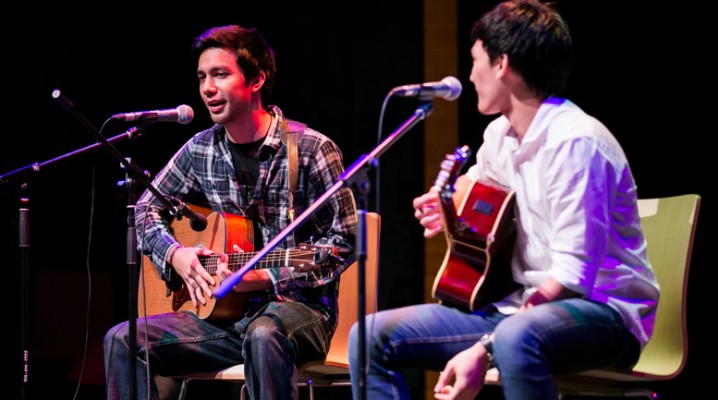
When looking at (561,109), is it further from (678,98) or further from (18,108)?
(18,108)

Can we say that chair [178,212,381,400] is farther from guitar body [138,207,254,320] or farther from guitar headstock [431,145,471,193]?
guitar headstock [431,145,471,193]

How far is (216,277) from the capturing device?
3.41m

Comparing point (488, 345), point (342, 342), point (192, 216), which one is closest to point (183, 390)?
point (342, 342)

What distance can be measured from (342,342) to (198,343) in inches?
23.9

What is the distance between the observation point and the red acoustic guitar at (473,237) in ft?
8.43

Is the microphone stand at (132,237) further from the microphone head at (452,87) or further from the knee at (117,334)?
the microphone head at (452,87)

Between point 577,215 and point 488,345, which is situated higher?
point 577,215

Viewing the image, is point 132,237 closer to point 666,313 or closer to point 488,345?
point 488,345

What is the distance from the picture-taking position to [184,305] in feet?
11.8

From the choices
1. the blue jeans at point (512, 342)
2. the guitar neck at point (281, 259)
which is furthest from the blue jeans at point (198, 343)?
the blue jeans at point (512, 342)

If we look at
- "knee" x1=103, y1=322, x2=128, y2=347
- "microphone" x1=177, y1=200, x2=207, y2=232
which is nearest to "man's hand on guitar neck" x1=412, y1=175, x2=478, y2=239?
"microphone" x1=177, y1=200, x2=207, y2=232

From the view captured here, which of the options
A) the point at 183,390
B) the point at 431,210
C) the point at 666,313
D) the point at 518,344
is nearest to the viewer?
the point at 518,344

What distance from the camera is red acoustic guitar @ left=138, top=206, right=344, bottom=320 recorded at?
321 centimetres

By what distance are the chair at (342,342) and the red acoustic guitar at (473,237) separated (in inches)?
25.7
